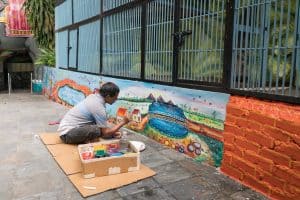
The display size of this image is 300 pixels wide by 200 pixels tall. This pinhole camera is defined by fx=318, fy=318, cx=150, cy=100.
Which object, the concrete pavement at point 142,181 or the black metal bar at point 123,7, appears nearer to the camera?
the concrete pavement at point 142,181

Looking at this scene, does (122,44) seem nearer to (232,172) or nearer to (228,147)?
(228,147)

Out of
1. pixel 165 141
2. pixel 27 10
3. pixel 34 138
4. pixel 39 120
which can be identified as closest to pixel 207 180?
pixel 165 141

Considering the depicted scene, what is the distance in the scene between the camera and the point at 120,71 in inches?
275

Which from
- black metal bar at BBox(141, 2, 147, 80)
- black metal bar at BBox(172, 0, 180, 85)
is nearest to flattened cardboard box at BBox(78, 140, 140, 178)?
black metal bar at BBox(172, 0, 180, 85)

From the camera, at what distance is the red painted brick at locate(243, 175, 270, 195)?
3.43 metres

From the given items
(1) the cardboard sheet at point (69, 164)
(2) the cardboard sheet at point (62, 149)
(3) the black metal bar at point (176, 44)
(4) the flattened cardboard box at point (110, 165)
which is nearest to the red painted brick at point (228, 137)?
(4) the flattened cardboard box at point (110, 165)

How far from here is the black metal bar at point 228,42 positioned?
12.8ft

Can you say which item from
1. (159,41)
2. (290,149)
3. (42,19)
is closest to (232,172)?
(290,149)

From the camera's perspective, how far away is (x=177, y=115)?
496cm

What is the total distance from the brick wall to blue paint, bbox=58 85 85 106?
628cm

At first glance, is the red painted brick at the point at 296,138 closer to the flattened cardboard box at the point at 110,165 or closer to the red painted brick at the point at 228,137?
the red painted brick at the point at 228,137

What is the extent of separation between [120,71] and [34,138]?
2.27 metres

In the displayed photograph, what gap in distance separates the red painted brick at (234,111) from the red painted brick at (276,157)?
487 millimetres

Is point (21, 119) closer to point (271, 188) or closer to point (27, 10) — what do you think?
point (271, 188)
